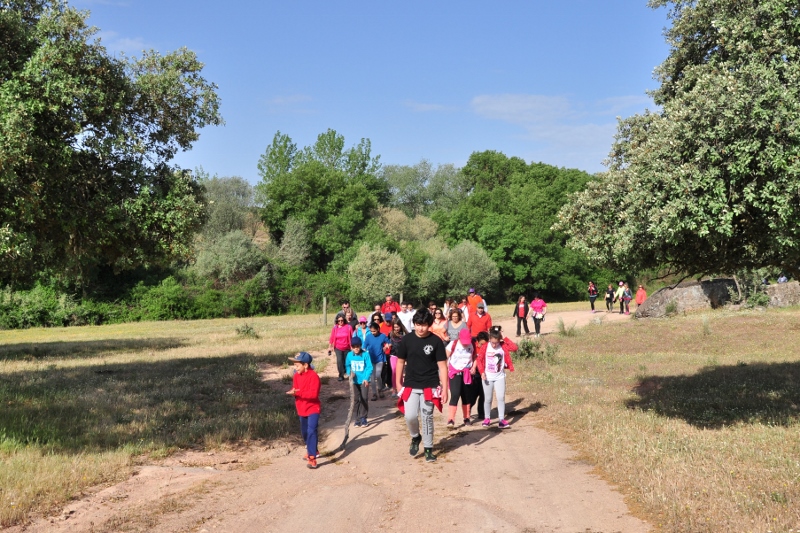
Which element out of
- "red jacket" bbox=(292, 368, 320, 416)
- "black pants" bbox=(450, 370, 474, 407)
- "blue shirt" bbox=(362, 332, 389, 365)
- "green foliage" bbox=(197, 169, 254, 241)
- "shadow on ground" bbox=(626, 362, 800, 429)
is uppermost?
"green foliage" bbox=(197, 169, 254, 241)

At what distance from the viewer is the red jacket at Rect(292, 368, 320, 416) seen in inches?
381

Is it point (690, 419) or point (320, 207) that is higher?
point (320, 207)

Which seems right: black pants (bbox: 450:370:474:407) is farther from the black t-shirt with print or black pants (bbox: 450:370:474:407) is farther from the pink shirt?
the pink shirt

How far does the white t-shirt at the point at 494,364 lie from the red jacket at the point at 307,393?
3.49 m

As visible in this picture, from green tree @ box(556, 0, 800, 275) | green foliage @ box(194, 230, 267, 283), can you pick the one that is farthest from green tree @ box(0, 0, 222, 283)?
green foliage @ box(194, 230, 267, 283)

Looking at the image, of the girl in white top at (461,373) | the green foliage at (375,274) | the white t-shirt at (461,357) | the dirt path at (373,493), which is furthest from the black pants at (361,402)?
the green foliage at (375,274)

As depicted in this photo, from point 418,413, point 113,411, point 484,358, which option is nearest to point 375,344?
point 484,358

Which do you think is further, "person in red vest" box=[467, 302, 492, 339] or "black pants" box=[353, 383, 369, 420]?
"person in red vest" box=[467, 302, 492, 339]

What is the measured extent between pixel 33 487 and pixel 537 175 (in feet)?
248

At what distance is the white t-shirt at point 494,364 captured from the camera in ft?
39.0

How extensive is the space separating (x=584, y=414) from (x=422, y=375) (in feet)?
12.2

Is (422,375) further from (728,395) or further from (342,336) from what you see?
(728,395)

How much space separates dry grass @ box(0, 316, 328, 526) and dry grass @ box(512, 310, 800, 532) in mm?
5578

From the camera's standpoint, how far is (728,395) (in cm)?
1371
